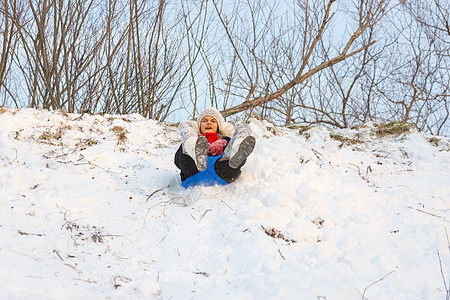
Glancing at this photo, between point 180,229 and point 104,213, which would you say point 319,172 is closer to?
point 180,229

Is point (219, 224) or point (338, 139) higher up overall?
point (338, 139)

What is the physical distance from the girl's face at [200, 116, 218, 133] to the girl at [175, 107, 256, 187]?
18 centimetres

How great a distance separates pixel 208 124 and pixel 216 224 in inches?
54.8

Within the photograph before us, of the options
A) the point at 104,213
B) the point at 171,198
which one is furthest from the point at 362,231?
the point at 104,213

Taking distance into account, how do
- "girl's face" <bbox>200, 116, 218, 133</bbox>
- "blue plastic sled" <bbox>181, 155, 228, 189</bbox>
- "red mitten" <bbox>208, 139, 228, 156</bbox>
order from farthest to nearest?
"girl's face" <bbox>200, 116, 218, 133</bbox>
"red mitten" <bbox>208, 139, 228, 156</bbox>
"blue plastic sled" <bbox>181, 155, 228, 189</bbox>

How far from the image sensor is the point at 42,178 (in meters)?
2.88

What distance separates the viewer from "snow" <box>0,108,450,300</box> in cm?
153

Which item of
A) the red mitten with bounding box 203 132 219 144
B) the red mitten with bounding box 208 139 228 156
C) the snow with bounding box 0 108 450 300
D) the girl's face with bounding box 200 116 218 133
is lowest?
the snow with bounding box 0 108 450 300

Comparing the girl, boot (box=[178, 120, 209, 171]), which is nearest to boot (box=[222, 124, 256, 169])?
the girl

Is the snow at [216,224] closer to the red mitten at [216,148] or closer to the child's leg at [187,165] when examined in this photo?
the child's leg at [187,165]

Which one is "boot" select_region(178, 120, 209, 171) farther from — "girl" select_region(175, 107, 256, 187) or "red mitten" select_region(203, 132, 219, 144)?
"red mitten" select_region(203, 132, 219, 144)

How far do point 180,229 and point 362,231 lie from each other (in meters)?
1.29

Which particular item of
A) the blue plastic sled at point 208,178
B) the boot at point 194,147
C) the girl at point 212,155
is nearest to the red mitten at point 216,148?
the girl at point 212,155

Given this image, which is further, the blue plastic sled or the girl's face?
the girl's face
